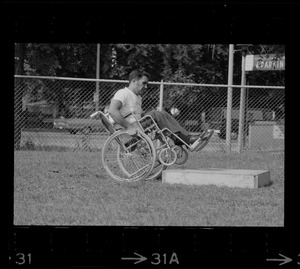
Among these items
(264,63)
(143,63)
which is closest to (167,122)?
(264,63)

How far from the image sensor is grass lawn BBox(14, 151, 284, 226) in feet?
10.5

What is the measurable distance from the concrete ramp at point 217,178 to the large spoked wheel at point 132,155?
0.18m

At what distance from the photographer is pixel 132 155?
475 cm

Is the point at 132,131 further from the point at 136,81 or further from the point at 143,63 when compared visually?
the point at 143,63

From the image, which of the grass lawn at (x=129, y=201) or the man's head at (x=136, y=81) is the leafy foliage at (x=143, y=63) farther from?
the man's head at (x=136, y=81)

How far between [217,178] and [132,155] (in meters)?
0.73

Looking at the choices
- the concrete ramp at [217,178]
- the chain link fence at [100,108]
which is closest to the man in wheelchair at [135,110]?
the concrete ramp at [217,178]

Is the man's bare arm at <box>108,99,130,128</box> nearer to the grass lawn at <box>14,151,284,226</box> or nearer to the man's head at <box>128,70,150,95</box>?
the man's head at <box>128,70,150,95</box>

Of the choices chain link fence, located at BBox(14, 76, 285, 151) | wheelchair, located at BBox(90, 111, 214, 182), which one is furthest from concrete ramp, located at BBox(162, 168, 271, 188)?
chain link fence, located at BBox(14, 76, 285, 151)

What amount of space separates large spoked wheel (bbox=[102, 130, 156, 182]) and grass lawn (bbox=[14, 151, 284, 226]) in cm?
11
